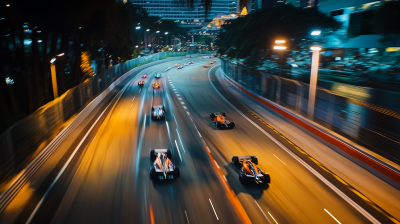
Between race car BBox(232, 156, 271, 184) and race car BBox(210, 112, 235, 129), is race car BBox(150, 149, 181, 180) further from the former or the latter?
race car BBox(210, 112, 235, 129)

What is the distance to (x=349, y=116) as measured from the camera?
11.6 meters

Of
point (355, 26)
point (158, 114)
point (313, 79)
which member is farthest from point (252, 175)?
point (355, 26)

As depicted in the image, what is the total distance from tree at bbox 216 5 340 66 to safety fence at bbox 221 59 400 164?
12.0 metres

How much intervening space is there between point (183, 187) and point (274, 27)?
24.9m

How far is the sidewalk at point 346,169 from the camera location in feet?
28.1

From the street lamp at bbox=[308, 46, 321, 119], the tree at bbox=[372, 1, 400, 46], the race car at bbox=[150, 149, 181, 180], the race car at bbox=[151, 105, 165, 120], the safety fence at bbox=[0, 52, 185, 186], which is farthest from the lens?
the tree at bbox=[372, 1, 400, 46]

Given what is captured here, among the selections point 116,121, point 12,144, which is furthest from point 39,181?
point 116,121

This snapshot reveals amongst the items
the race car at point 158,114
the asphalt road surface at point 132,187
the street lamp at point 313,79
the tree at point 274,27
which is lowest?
the asphalt road surface at point 132,187

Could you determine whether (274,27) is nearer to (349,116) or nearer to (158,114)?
(158,114)

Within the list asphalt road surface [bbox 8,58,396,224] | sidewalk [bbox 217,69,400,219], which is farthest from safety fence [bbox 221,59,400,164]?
asphalt road surface [bbox 8,58,396,224]

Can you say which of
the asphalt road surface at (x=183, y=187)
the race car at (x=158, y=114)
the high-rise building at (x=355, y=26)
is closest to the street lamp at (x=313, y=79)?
the asphalt road surface at (x=183, y=187)

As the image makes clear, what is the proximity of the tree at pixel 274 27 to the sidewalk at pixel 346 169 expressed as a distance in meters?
15.0

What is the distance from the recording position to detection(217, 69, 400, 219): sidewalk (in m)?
8.58

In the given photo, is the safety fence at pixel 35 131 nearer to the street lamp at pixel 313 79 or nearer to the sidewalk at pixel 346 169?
the sidewalk at pixel 346 169
